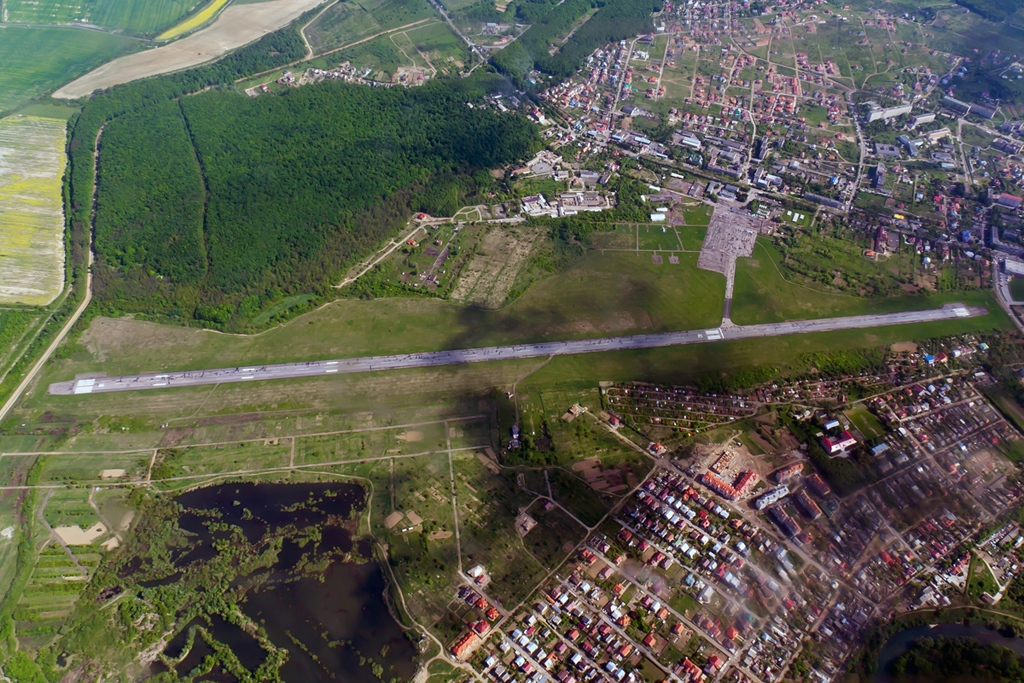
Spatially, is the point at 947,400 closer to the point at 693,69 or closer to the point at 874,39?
the point at 693,69

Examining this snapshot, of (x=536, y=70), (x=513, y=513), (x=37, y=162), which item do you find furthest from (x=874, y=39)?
(x=37, y=162)

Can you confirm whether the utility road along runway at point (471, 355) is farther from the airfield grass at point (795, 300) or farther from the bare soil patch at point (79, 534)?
the bare soil patch at point (79, 534)

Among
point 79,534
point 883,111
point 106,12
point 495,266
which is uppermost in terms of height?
point 106,12

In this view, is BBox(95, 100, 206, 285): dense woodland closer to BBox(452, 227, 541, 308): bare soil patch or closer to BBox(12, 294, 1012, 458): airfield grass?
BBox(12, 294, 1012, 458): airfield grass

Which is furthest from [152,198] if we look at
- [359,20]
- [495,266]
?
[359,20]

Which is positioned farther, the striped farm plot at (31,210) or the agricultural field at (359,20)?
the agricultural field at (359,20)

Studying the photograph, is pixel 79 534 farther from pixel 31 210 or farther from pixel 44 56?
pixel 44 56

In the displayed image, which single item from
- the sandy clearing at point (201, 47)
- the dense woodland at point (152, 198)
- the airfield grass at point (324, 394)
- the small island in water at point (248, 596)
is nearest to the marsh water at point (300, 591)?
the small island in water at point (248, 596)
